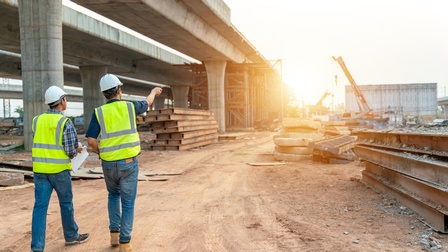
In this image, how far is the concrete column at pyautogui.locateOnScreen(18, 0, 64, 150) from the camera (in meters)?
15.2

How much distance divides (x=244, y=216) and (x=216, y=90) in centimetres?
2844

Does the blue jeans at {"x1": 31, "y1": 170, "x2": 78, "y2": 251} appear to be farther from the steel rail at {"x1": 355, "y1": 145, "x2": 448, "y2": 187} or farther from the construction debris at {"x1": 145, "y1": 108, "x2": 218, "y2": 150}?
the construction debris at {"x1": 145, "y1": 108, "x2": 218, "y2": 150}

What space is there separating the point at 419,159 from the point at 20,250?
5.78m

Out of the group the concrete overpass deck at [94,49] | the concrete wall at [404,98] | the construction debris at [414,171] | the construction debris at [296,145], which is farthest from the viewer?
the concrete wall at [404,98]

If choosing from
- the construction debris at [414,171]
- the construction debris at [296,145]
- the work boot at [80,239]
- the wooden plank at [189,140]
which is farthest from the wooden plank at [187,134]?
the work boot at [80,239]

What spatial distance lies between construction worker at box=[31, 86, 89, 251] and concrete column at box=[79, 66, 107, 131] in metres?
30.2

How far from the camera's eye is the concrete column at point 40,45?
1520 centimetres

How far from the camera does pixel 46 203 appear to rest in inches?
183

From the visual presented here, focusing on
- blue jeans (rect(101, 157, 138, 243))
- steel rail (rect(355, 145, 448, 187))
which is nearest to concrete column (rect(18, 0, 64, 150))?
blue jeans (rect(101, 157, 138, 243))

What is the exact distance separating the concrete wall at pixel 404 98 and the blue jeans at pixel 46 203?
4680 centimetres

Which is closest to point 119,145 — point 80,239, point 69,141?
point 69,141

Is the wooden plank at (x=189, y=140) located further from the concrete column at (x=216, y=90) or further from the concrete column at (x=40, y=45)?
the concrete column at (x=216, y=90)

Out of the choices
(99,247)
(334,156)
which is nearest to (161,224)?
(99,247)

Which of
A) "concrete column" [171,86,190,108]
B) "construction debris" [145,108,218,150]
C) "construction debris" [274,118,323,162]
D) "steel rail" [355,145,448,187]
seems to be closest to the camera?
"steel rail" [355,145,448,187]
